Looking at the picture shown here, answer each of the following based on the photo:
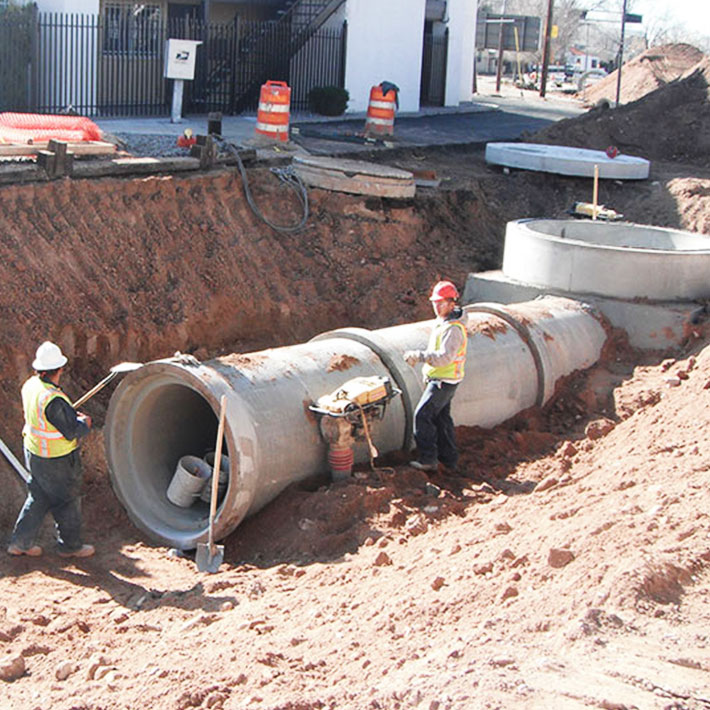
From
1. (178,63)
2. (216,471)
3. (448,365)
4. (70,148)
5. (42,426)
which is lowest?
(216,471)

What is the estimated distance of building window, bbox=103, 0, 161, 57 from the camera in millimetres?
20281

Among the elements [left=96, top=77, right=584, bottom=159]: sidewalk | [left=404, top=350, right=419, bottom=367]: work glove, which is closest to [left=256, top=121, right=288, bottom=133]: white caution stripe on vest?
[left=96, top=77, right=584, bottom=159]: sidewalk

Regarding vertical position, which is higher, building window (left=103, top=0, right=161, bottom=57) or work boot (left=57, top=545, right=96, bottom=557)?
building window (left=103, top=0, right=161, bottom=57)

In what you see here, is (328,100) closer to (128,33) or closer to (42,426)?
(128,33)

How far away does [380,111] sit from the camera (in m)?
19.6

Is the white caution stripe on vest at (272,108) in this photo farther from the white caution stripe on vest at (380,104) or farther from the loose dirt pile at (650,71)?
the loose dirt pile at (650,71)

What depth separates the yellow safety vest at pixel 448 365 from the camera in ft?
30.5

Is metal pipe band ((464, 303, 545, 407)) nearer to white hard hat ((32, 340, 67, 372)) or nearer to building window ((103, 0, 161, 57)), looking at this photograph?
white hard hat ((32, 340, 67, 372))

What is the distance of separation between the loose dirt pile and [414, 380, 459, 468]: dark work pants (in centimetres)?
2546

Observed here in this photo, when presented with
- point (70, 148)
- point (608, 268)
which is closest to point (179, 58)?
point (70, 148)

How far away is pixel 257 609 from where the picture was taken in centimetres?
712

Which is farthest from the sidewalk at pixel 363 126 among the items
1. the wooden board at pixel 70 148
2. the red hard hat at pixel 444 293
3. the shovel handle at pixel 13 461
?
the shovel handle at pixel 13 461

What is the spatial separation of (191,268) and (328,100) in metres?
10.7

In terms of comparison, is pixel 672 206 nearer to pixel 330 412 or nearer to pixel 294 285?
pixel 294 285
